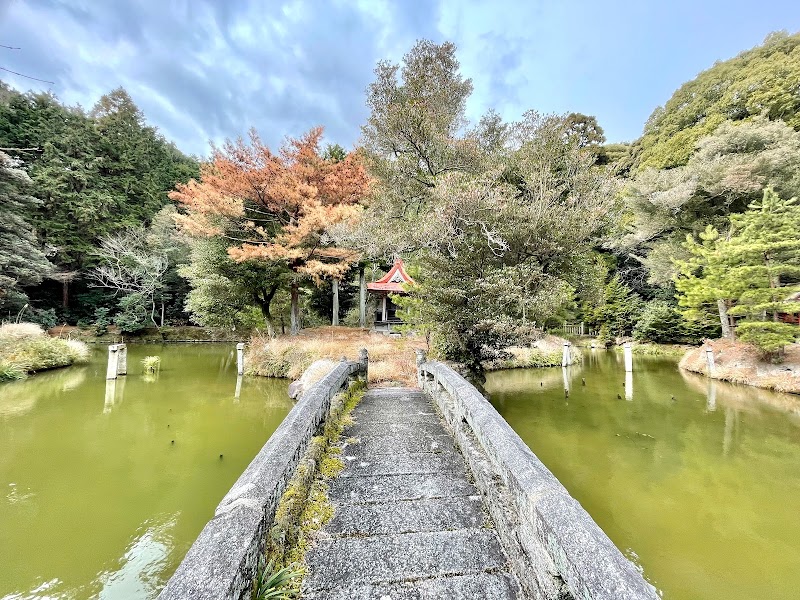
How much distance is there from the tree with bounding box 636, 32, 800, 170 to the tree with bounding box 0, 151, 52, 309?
29.8m

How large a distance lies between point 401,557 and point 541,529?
2.78ft

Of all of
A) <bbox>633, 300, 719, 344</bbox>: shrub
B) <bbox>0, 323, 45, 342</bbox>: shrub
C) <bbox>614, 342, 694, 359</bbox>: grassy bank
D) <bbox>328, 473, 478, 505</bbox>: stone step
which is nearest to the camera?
<bbox>328, 473, 478, 505</bbox>: stone step

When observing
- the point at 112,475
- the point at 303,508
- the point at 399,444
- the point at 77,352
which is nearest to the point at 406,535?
the point at 303,508

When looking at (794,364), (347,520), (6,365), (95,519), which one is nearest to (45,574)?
(95,519)

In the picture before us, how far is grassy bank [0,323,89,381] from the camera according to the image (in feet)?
32.9

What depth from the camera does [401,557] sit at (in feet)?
6.57

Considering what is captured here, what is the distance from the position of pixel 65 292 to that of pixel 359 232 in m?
21.2

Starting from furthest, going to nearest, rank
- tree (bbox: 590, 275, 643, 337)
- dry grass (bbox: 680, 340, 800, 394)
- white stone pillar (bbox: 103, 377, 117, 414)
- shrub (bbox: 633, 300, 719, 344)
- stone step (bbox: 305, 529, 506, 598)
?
tree (bbox: 590, 275, 643, 337) < shrub (bbox: 633, 300, 719, 344) < dry grass (bbox: 680, 340, 800, 394) < white stone pillar (bbox: 103, 377, 117, 414) < stone step (bbox: 305, 529, 506, 598)

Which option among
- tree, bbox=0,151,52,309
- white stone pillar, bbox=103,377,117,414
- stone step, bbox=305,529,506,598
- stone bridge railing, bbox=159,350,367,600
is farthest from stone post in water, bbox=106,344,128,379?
stone step, bbox=305,529,506,598

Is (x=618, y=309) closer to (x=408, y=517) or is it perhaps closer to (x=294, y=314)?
(x=294, y=314)

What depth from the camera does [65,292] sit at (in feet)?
66.6

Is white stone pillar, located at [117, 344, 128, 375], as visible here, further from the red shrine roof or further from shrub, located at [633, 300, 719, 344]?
shrub, located at [633, 300, 719, 344]

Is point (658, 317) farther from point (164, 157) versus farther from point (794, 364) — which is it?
point (164, 157)

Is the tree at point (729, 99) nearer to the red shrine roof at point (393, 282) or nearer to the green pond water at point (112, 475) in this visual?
the red shrine roof at point (393, 282)
